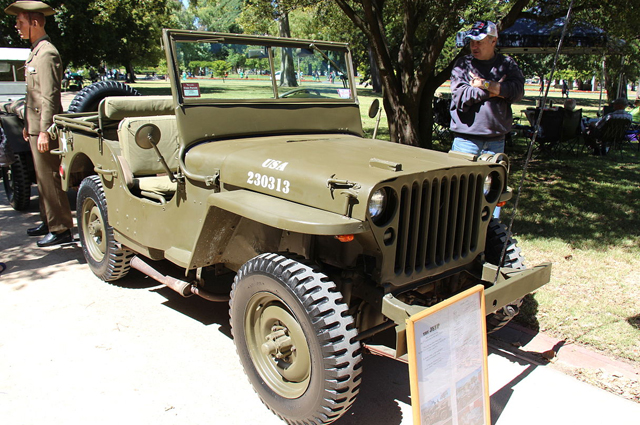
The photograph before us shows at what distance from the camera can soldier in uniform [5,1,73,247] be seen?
5.09 m

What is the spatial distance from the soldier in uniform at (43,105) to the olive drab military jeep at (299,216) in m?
0.98

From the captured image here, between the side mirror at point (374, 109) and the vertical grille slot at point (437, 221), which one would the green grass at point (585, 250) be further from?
the vertical grille slot at point (437, 221)

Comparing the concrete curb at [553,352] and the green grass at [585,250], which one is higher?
the green grass at [585,250]

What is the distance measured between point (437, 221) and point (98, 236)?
3202 millimetres

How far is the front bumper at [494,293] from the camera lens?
2.44 meters

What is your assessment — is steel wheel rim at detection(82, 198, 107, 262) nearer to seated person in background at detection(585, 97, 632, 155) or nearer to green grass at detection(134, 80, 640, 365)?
green grass at detection(134, 80, 640, 365)

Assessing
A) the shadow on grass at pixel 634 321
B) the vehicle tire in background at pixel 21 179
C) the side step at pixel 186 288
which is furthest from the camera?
the vehicle tire in background at pixel 21 179

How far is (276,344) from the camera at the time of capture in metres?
2.84

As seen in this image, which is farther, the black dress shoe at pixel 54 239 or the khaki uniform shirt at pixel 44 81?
the black dress shoe at pixel 54 239

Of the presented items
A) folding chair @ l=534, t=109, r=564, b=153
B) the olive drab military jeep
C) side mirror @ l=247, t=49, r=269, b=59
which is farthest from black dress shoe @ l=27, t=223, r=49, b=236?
folding chair @ l=534, t=109, r=564, b=153

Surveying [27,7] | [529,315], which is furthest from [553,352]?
[27,7]

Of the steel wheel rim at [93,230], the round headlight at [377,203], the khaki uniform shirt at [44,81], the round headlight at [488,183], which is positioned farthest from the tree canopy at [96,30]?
the round headlight at [377,203]

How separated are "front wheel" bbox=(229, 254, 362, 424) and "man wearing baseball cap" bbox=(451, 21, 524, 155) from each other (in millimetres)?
2475

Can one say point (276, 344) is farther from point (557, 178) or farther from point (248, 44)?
point (557, 178)
